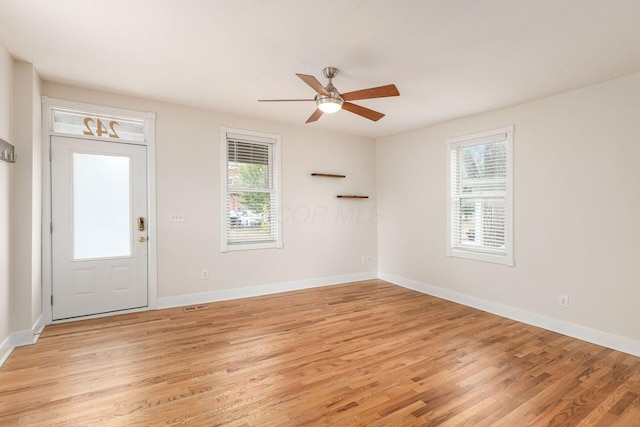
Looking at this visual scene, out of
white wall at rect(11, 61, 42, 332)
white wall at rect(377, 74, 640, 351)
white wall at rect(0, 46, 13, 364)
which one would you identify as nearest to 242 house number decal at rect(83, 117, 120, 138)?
white wall at rect(11, 61, 42, 332)

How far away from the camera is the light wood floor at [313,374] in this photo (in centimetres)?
200

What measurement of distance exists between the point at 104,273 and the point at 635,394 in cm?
504

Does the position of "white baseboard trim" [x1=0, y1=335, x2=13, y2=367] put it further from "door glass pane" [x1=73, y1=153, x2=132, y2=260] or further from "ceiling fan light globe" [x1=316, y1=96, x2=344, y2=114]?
"ceiling fan light globe" [x1=316, y1=96, x2=344, y2=114]

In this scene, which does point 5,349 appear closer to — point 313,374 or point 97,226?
point 97,226

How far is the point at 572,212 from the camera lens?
3.35 meters

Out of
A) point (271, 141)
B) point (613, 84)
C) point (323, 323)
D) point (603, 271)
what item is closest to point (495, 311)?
point (603, 271)

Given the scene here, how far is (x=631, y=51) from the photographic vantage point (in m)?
2.54

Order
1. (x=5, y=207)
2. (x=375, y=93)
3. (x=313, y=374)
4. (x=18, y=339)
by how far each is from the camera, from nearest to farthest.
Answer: (x=313, y=374), (x=375, y=93), (x=5, y=207), (x=18, y=339)

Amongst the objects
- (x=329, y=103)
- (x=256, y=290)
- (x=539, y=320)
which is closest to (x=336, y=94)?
(x=329, y=103)

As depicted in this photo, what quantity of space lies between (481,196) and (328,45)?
2903 mm

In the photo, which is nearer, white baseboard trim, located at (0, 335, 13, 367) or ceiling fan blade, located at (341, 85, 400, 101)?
ceiling fan blade, located at (341, 85, 400, 101)

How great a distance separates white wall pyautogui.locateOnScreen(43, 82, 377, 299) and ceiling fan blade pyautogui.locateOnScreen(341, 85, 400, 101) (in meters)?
2.33

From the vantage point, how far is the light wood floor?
200 cm

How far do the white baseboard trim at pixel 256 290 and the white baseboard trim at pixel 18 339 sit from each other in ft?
3.90
